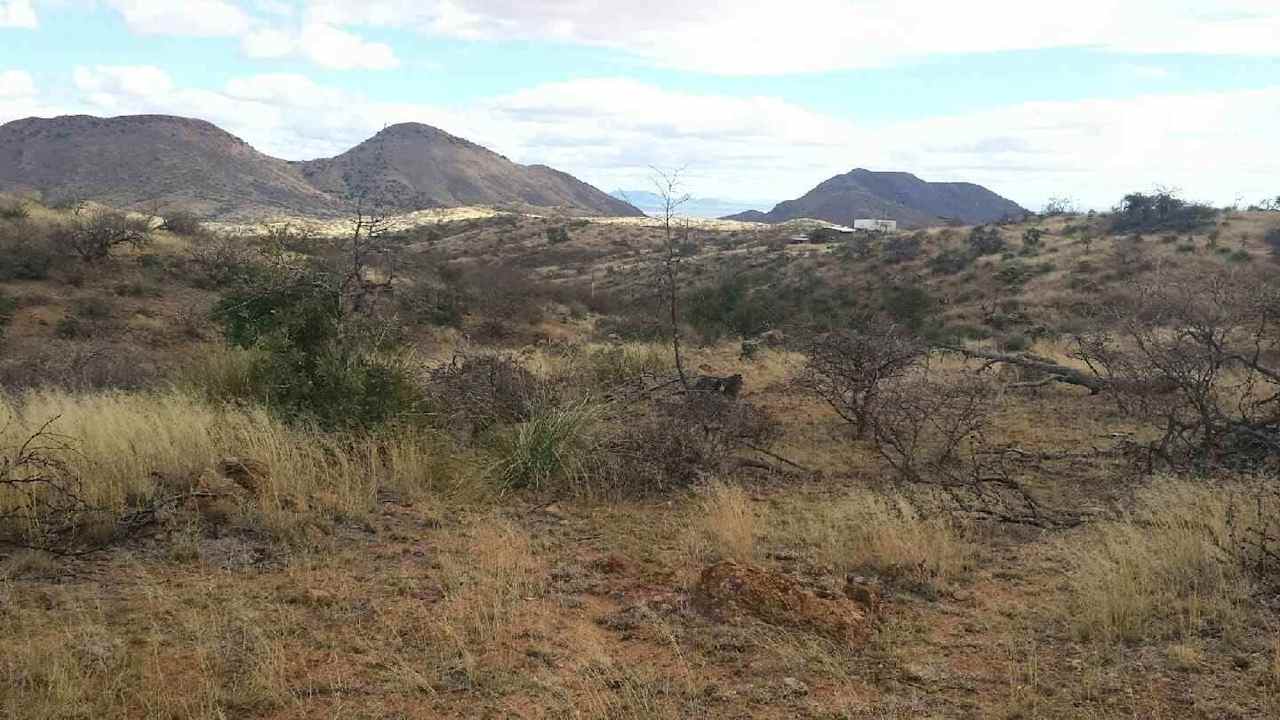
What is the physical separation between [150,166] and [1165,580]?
90.6 meters

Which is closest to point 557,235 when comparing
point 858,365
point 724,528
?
point 858,365

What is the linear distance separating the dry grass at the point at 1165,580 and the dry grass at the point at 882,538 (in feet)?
2.49

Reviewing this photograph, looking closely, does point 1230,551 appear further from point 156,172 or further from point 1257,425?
point 156,172

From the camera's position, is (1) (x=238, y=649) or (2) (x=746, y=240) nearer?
(1) (x=238, y=649)

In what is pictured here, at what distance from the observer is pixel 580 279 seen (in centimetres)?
4441

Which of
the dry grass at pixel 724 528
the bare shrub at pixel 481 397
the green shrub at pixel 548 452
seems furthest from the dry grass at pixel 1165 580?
the bare shrub at pixel 481 397

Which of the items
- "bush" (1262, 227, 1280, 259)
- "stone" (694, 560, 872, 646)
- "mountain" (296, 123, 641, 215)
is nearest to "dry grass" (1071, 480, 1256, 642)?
"stone" (694, 560, 872, 646)

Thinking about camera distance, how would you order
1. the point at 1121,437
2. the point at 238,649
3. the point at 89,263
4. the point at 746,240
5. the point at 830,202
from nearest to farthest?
the point at 238,649
the point at 1121,437
the point at 89,263
the point at 746,240
the point at 830,202

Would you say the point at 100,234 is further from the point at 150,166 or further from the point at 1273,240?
the point at 150,166

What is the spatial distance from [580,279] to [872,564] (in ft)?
Answer: 131

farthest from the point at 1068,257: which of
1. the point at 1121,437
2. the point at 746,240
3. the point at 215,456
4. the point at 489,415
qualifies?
the point at 215,456

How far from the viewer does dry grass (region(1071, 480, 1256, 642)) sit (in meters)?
4.11

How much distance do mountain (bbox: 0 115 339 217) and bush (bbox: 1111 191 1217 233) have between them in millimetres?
58578

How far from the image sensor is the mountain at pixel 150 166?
72.6 meters
